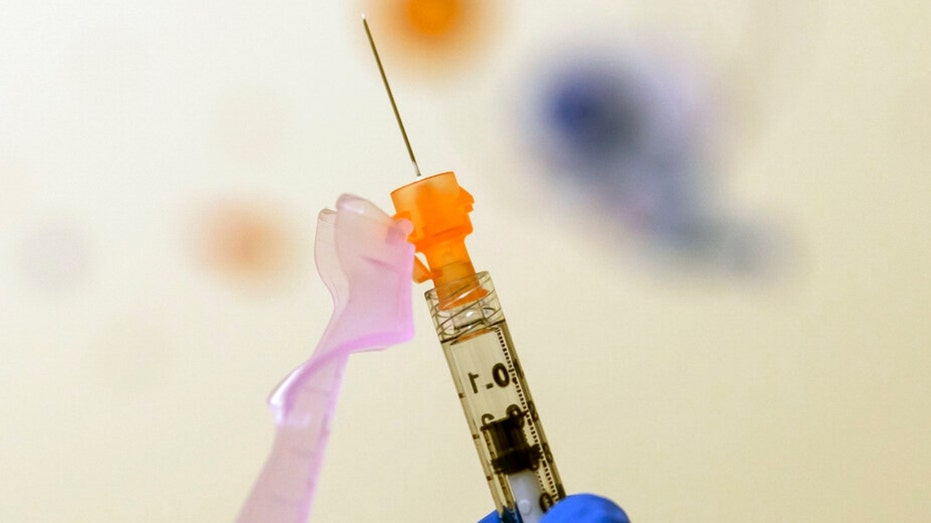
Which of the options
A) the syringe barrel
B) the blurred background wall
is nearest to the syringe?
the syringe barrel

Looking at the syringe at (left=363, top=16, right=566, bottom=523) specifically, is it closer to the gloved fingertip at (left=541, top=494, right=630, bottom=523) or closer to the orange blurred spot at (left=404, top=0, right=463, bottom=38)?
the gloved fingertip at (left=541, top=494, right=630, bottom=523)

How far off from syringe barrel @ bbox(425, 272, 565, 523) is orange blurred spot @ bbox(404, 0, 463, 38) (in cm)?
49

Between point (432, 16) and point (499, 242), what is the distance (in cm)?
23

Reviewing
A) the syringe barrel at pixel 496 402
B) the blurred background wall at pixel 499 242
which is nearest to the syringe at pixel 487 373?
the syringe barrel at pixel 496 402

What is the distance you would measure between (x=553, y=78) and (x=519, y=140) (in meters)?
0.07

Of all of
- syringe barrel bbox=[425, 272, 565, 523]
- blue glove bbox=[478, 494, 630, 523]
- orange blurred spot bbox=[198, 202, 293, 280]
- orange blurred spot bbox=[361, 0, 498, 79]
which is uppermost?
orange blurred spot bbox=[361, 0, 498, 79]

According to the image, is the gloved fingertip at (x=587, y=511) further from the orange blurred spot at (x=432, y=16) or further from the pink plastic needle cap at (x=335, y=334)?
the orange blurred spot at (x=432, y=16)

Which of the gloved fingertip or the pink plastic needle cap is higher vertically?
the pink plastic needle cap

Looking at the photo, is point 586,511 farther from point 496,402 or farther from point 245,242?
point 245,242

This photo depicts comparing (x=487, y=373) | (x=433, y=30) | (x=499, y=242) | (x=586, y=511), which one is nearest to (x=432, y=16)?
(x=433, y=30)

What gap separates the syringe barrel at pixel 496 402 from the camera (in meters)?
0.53

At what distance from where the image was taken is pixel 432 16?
0.96m

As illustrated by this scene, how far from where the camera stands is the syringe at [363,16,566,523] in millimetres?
519

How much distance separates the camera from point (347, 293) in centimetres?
44
